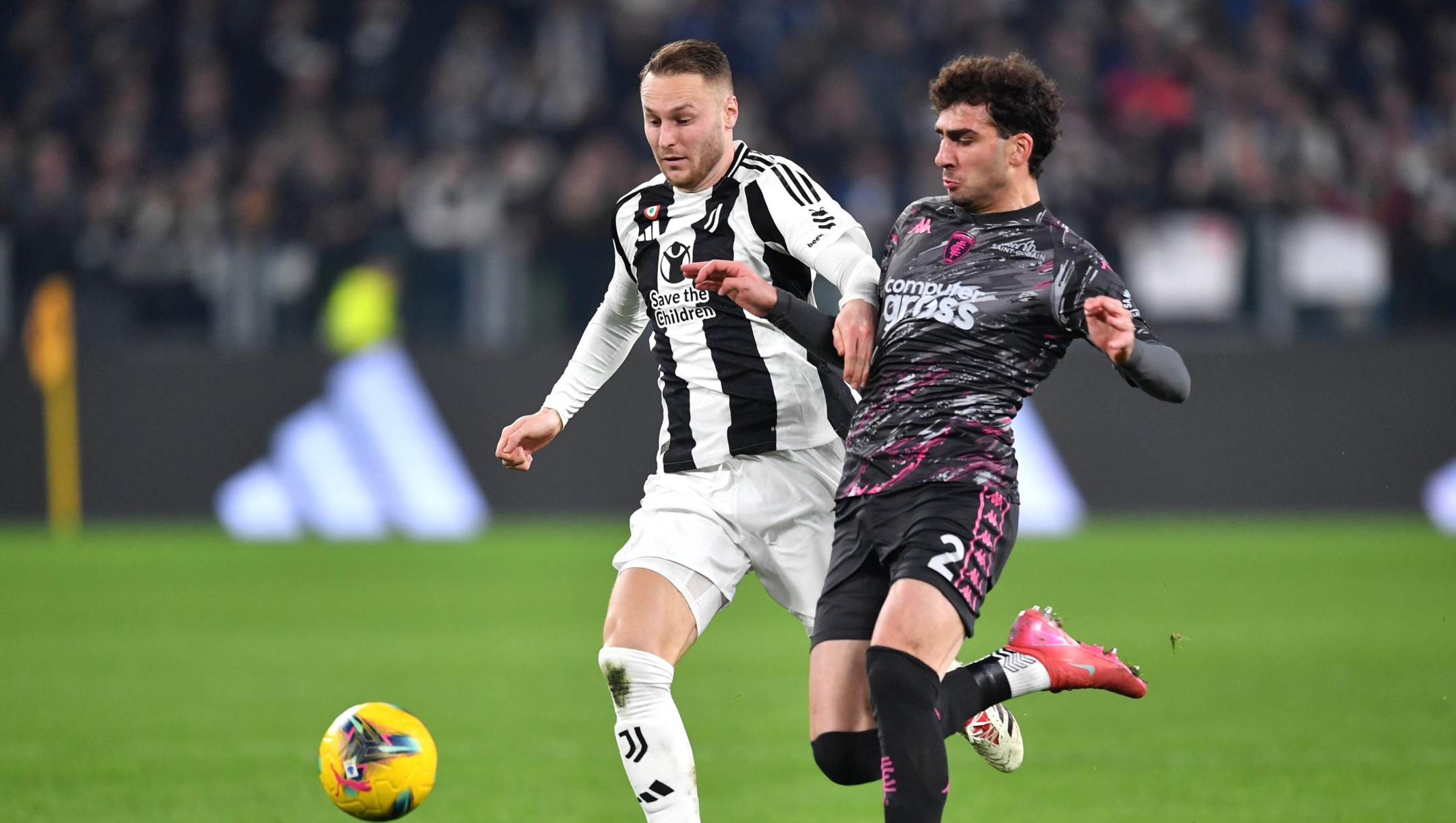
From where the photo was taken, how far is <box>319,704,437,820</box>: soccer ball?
4965mm

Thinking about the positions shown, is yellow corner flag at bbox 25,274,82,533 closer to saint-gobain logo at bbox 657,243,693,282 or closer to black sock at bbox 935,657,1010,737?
saint-gobain logo at bbox 657,243,693,282

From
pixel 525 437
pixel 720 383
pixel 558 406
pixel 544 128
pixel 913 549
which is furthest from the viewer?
pixel 544 128

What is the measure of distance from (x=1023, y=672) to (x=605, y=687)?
3.87 m

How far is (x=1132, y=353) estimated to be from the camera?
416 centimetres

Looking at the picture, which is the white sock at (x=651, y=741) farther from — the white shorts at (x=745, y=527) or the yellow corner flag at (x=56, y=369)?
the yellow corner flag at (x=56, y=369)

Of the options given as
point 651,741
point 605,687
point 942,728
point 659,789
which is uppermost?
point 942,728

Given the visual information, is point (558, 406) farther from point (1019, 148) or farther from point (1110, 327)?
point (1110, 327)

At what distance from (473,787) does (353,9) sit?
498 inches

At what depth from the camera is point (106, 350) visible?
46.5ft

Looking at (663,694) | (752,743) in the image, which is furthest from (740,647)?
(663,694)

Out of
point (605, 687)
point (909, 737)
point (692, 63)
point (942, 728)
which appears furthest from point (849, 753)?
point (605, 687)

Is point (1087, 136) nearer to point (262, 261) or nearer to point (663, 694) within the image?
point (262, 261)

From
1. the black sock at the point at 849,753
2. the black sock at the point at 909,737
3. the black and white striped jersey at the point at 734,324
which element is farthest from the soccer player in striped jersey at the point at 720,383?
the black sock at the point at 909,737

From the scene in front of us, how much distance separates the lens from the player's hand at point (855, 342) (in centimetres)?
448
